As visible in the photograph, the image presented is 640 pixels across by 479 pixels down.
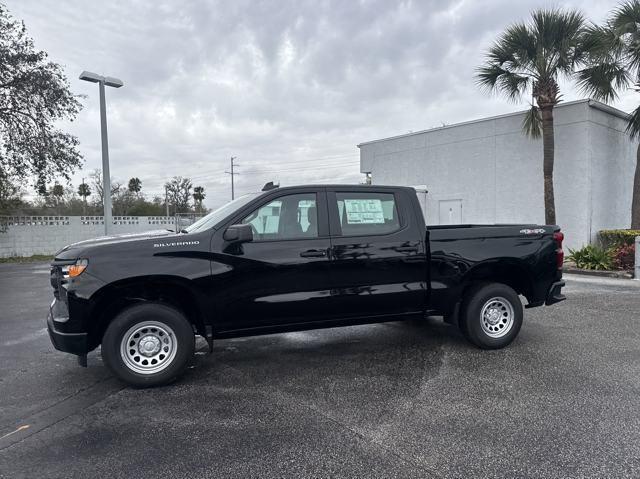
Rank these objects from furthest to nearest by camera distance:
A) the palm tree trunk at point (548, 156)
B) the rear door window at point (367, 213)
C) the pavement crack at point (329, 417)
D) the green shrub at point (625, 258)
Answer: the palm tree trunk at point (548, 156) → the green shrub at point (625, 258) → the rear door window at point (367, 213) → the pavement crack at point (329, 417)

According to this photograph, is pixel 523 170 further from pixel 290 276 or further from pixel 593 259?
pixel 290 276

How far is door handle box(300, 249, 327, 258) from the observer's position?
4.59 m

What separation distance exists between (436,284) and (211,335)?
8.18 feet

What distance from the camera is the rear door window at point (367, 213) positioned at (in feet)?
16.0

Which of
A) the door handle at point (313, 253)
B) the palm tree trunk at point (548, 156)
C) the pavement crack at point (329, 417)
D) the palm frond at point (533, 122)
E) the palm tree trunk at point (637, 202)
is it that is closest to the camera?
the pavement crack at point (329, 417)

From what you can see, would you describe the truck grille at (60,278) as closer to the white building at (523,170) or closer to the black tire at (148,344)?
the black tire at (148,344)

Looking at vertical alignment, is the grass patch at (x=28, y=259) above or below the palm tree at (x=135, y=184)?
below

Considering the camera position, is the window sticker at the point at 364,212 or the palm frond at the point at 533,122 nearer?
the window sticker at the point at 364,212

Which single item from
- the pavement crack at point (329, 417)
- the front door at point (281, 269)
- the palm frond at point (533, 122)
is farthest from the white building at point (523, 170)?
the pavement crack at point (329, 417)

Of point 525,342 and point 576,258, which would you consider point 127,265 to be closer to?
point 525,342

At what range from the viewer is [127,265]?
13.5 ft

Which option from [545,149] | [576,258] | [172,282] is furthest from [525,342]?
[545,149]

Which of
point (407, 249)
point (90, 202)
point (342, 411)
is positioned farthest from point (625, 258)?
point (90, 202)

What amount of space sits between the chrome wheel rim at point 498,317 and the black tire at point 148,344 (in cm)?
334
